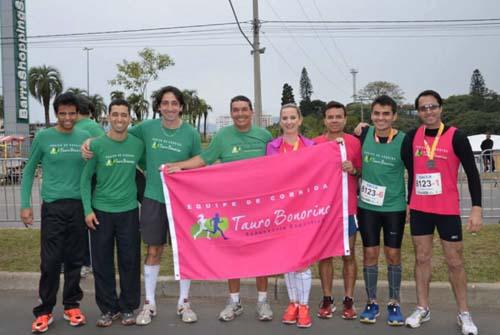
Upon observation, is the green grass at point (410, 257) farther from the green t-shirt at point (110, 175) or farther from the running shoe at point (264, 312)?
the green t-shirt at point (110, 175)

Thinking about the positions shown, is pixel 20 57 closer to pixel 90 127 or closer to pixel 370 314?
pixel 90 127

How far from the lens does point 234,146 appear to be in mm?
4703

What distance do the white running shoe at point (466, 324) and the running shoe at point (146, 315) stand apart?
2.84m

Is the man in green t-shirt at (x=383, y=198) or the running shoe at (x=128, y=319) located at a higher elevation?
the man in green t-shirt at (x=383, y=198)

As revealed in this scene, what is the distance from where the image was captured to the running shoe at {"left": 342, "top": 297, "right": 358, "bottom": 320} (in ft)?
15.4

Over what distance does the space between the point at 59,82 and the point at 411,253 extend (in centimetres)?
5825

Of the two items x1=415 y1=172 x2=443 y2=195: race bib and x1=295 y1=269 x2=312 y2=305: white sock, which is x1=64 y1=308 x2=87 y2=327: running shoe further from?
x1=415 y1=172 x2=443 y2=195: race bib

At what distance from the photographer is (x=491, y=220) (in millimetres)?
9578

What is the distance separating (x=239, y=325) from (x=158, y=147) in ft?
6.02

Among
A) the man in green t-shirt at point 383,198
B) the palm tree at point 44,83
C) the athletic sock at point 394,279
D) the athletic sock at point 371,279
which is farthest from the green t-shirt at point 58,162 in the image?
the palm tree at point 44,83

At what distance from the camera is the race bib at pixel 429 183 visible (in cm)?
427

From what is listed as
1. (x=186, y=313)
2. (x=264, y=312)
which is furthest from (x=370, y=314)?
(x=186, y=313)

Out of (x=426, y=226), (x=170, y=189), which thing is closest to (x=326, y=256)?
(x=426, y=226)

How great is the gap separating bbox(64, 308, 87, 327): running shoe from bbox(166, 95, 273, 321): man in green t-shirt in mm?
1314
